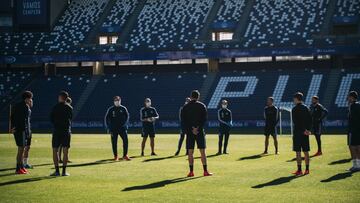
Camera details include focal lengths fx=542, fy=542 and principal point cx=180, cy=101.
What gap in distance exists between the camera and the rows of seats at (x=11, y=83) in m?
57.0

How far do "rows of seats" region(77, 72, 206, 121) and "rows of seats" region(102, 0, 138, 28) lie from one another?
22.5ft

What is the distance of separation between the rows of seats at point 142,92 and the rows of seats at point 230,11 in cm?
688

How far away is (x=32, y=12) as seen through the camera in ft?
207

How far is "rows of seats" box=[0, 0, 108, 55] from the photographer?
5931 centimetres

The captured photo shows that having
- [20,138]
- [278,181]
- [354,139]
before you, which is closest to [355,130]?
[354,139]

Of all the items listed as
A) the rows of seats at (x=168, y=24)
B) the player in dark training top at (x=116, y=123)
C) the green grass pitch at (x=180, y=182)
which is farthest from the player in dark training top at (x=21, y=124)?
the rows of seats at (x=168, y=24)

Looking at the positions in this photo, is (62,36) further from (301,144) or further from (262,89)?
(301,144)

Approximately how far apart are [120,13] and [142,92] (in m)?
12.5

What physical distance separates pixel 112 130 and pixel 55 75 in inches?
1640

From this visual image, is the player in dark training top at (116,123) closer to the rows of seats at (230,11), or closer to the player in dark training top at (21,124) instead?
the player in dark training top at (21,124)

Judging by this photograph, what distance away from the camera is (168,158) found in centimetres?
2106

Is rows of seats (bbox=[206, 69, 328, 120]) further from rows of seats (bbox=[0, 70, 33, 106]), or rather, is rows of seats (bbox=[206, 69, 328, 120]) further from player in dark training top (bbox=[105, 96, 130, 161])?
player in dark training top (bbox=[105, 96, 130, 161])

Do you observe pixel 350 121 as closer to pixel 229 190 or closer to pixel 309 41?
pixel 229 190

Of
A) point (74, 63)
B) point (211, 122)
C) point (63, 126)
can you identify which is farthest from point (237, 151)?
point (74, 63)
